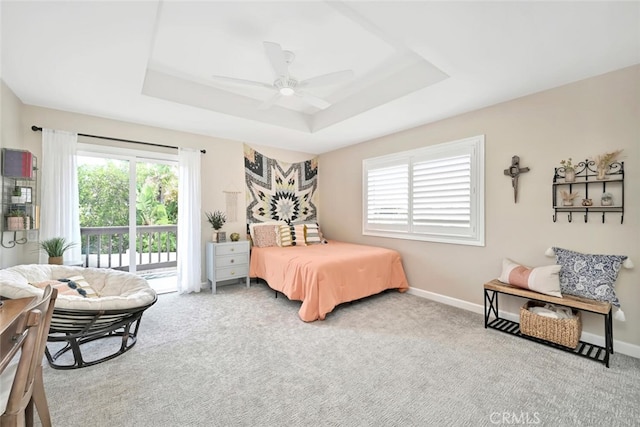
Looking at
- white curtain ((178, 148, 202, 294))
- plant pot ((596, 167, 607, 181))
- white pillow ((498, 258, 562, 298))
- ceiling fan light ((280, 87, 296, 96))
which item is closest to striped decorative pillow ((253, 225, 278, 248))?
white curtain ((178, 148, 202, 294))

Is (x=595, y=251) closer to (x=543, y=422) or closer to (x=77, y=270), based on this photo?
(x=543, y=422)

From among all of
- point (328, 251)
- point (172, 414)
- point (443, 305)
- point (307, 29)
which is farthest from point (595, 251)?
point (172, 414)

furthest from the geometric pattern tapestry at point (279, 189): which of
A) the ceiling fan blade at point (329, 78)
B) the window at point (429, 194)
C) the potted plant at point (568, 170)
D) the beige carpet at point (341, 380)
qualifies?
the potted plant at point (568, 170)

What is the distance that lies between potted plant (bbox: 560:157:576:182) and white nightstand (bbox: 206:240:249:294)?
383 cm

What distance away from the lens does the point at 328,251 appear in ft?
12.5

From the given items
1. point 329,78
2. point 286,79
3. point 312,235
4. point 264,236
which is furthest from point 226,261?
point 329,78

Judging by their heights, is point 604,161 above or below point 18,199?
above

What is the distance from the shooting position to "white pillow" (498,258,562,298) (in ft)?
7.77

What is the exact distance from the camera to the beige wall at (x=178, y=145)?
297 centimetres

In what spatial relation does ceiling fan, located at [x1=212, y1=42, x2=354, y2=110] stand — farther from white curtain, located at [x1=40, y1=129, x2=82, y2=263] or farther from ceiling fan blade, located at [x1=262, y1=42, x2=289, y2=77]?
white curtain, located at [x1=40, y1=129, x2=82, y2=263]

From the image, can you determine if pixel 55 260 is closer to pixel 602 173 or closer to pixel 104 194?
pixel 104 194

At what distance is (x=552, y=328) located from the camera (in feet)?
7.72

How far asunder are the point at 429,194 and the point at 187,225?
11.0 feet

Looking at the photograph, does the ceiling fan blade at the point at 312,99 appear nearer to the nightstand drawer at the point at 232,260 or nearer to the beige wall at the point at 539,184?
the beige wall at the point at 539,184
